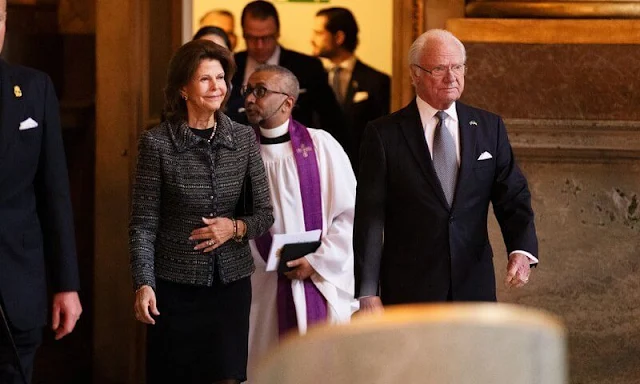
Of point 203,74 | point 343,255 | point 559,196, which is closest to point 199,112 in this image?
point 203,74

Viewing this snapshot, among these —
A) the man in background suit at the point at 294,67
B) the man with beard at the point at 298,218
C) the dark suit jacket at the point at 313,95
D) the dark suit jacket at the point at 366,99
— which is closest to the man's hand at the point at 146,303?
the man with beard at the point at 298,218

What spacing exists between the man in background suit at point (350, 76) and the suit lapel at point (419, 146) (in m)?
3.15

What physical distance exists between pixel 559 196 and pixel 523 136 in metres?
0.32

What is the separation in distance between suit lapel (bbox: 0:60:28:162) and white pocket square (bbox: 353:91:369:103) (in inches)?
182

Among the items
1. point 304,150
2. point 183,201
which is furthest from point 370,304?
point 304,150

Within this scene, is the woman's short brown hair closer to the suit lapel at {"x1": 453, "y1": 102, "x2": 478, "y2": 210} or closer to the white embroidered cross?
the white embroidered cross

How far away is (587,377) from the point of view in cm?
688

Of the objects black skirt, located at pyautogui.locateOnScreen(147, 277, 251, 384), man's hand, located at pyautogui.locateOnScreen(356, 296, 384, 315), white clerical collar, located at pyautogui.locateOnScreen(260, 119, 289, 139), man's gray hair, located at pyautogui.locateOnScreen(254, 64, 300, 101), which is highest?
man's gray hair, located at pyautogui.locateOnScreen(254, 64, 300, 101)

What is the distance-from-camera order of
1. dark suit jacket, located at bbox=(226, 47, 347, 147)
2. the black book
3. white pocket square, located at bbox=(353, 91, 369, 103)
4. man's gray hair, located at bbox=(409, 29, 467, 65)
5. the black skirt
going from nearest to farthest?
1. man's gray hair, located at bbox=(409, 29, 467, 65)
2. the black skirt
3. the black book
4. dark suit jacket, located at bbox=(226, 47, 347, 147)
5. white pocket square, located at bbox=(353, 91, 369, 103)

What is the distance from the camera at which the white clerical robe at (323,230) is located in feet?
20.3

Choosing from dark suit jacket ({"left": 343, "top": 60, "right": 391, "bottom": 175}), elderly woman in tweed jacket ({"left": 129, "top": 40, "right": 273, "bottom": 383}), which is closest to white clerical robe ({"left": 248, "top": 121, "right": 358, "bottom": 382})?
elderly woman in tweed jacket ({"left": 129, "top": 40, "right": 273, "bottom": 383})

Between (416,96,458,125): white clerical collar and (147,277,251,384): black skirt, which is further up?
(416,96,458,125): white clerical collar

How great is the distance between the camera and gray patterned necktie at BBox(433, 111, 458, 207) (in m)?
5.27

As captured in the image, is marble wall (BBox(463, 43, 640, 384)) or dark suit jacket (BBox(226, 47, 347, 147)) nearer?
marble wall (BBox(463, 43, 640, 384))
